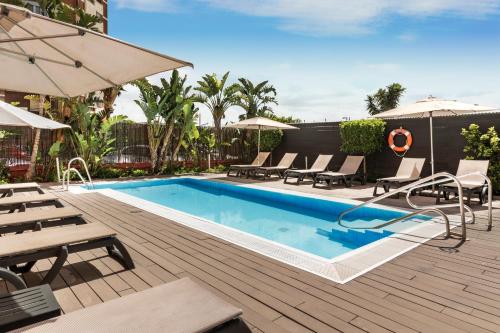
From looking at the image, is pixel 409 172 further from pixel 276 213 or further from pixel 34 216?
pixel 34 216

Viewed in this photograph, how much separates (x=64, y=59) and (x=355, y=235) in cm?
560

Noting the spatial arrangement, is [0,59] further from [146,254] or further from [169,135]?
[169,135]

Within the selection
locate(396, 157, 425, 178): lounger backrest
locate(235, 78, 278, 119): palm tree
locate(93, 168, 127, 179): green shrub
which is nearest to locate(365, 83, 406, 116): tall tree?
locate(235, 78, 278, 119): palm tree

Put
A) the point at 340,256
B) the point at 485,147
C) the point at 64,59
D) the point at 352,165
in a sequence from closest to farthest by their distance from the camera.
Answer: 1. the point at 64,59
2. the point at 340,256
3. the point at 485,147
4. the point at 352,165

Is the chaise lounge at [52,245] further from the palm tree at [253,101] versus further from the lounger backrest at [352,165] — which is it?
the palm tree at [253,101]

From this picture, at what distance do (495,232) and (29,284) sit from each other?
6.82 meters

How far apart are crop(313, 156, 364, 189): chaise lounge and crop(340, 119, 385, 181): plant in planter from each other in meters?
0.50

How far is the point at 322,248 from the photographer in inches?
240

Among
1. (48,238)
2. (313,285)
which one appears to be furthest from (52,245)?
(313,285)

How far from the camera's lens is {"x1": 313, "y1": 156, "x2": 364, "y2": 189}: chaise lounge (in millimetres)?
11203

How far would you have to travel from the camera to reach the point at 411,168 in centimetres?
1012

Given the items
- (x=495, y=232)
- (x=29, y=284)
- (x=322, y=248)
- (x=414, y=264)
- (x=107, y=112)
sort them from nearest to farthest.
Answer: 1. (x=29, y=284)
2. (x=414, y=264)
3. (x=495, y=232)
4. (x=322, y=248)
5. (x=107, y=112)

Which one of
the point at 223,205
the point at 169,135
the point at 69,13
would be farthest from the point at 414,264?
the point at 69,13

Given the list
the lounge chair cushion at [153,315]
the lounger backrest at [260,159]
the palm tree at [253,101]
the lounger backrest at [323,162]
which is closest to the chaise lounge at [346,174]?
the lounger backrest at [323,162]
